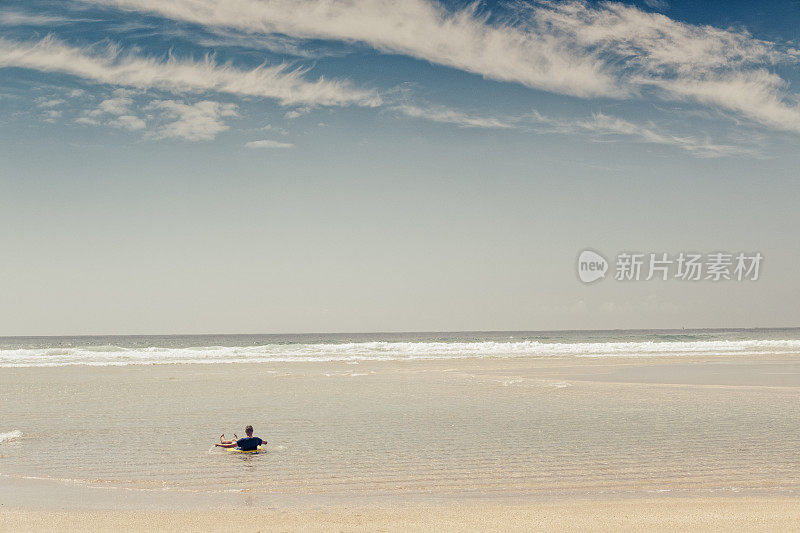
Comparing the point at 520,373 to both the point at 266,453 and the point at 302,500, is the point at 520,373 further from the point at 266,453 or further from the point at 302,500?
the point at 302,500

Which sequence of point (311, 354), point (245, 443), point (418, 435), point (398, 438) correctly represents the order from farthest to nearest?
point (311, 354) < point (418, 435) < point (398, 438) < point (245, 443)

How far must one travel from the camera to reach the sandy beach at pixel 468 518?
305 inches

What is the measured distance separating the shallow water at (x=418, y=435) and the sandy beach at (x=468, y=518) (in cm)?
75

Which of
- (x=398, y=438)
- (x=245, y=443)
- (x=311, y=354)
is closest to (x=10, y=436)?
(x=245, y=443)

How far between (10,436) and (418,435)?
884cm

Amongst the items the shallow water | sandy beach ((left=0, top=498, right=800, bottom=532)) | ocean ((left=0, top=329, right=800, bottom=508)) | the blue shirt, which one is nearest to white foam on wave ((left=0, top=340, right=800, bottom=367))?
ocean ((left=0, top=329, right=800, bottom=508))

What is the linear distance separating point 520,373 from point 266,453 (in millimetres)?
20087

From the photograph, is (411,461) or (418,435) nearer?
(411,461)

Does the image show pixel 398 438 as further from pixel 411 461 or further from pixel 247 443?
pixel 247 443

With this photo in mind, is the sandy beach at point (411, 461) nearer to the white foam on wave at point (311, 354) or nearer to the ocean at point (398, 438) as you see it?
the ocean at point (398, 438)

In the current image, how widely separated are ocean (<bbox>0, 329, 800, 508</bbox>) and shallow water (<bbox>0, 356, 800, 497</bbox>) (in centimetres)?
6

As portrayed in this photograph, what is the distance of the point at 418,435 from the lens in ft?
44.8

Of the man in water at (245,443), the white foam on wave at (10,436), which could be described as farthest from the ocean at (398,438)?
the man in water at (245,443)

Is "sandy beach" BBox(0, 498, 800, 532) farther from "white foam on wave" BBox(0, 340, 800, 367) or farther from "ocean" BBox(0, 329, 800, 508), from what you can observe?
"white foam on wave" BBox(0, 340, 800, 367)
